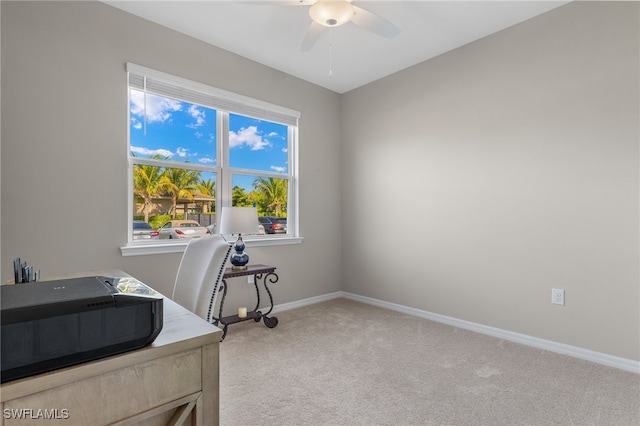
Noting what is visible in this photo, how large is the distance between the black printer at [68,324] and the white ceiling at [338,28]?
1999 mm

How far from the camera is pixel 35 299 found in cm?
76

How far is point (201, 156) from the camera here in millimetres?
3178

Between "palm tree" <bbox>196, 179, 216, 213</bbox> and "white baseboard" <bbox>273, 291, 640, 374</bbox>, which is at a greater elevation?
"palm tree" <bbox>196, 179, 216, 213</bbox>

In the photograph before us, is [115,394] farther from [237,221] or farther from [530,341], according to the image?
[530,341]

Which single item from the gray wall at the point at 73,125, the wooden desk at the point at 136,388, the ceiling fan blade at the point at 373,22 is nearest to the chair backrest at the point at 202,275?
the wooden desk at the point at 136,388

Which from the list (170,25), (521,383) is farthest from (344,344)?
(170,25)

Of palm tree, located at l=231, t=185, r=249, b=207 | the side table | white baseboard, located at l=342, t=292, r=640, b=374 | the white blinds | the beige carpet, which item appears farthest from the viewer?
palm tree, located at l=231, t=185, r=249, b=207

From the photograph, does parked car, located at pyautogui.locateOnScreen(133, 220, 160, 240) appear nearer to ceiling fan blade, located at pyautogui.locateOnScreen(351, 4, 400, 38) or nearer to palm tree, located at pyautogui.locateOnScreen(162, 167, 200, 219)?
palm tree, located at pyautogui.locateOnScreen(162, 167, 200, 219)

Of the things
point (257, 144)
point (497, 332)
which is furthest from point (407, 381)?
point (257, 144)

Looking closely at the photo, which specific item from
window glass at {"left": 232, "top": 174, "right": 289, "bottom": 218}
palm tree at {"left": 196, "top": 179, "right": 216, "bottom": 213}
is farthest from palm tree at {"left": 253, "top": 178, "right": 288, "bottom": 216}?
palm tree at {"left": 196, "top": 179, "right": 216, "bottom": 213}

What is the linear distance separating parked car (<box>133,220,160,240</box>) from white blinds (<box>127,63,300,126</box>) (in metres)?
1.12

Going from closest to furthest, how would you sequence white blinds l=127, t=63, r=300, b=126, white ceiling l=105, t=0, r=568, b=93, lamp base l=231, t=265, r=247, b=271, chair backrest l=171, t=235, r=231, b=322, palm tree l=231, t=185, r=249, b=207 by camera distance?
chair backrest l=171, t=235, r=231, b=322, white ceiling l=105, t=0, r=568, b=93, white blinds l=127, t=63, r=300, b=126, lamp base l=231, t=265, r=247, b=271, palm tree l=231, t=185, r=249, b=207

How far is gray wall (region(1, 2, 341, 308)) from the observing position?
2.21 meters

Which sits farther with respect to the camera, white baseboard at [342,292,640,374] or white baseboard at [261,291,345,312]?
white baseboard at [261,291,345,312]
